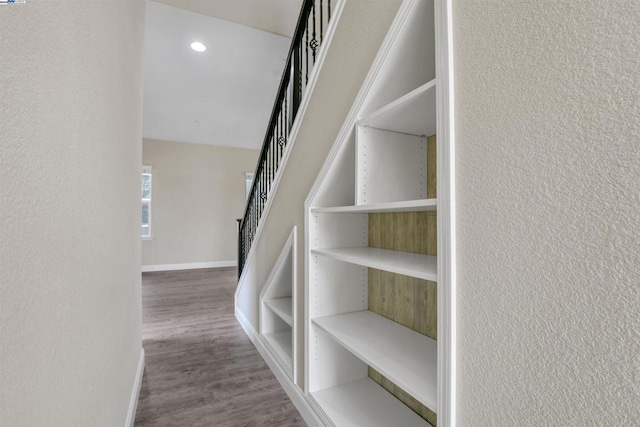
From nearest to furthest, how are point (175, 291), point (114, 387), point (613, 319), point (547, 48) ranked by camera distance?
point (613, 319) → point (547, 48) → point (114, 387) → point (175, 291)

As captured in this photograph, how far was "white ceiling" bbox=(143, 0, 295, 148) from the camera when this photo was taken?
9.11 feet

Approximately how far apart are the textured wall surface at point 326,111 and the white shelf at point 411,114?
0.20 meters

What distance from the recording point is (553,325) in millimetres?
640

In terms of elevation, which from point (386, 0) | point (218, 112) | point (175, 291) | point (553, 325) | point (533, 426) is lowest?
point (175, 291)

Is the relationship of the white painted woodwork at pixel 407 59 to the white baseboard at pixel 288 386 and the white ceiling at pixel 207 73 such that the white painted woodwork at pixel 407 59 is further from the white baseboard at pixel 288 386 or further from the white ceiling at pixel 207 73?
the white ceiling at pixel 207 73

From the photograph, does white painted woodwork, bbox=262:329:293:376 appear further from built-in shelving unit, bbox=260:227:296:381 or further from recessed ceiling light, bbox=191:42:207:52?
recessed ceiling light, bbox=191:42:207:52

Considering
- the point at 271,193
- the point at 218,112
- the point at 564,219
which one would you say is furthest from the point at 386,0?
the point at 218,112

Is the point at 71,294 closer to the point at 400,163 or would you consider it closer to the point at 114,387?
the point at 114,387

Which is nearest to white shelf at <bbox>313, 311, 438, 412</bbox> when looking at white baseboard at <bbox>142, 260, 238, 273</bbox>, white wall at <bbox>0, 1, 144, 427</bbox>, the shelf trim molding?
the shelf trim molding

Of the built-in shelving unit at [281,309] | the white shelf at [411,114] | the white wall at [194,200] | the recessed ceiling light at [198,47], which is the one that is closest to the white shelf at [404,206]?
the white shelf at [411,114]

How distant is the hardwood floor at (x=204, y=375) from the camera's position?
174cm

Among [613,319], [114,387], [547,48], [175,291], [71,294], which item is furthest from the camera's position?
[175,291]

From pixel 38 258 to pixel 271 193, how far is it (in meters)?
1.80

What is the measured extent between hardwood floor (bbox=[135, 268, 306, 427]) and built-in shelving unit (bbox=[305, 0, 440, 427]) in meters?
0.46
